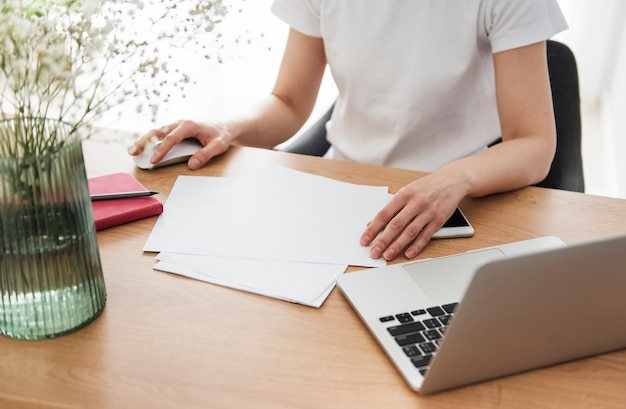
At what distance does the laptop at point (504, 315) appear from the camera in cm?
66

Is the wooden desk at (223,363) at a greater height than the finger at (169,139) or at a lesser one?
lesser

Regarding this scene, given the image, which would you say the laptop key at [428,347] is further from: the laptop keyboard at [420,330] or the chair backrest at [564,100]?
the chair backrest at [564,100]

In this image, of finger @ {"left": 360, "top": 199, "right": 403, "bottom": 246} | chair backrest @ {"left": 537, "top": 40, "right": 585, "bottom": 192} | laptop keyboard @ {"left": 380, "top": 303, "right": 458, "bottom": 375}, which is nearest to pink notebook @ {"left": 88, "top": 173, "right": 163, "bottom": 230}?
finger @ {"left": 360, "top": 199, "right": 403, "bottom": 246}

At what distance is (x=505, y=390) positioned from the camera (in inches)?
29.7

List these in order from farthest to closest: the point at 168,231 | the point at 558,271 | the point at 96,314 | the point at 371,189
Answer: the point at 371,189
the point at 168,231
the point at 96,314
the point at 558,271

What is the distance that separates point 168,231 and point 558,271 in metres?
0.60

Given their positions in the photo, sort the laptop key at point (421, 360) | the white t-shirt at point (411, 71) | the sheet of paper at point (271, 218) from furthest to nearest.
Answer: the white t-shirt at point (411, 71) → the sheet of paper at point (271, 218) → the laptop key at point (421, 360)

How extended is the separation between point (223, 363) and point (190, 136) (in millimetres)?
617

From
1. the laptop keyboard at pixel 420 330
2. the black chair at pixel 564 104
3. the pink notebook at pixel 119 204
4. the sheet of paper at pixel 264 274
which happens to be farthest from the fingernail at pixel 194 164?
the laptop keyboard at pixel 420 330

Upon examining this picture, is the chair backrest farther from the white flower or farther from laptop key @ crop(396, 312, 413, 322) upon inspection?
the white flower

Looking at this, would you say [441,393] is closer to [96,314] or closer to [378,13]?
[96,314]

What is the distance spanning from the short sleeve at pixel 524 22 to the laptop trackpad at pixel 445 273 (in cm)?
47

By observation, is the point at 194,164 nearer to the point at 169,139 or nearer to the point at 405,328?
the point at 169,139

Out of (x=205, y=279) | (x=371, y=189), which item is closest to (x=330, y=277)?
(x=205, y=279)
